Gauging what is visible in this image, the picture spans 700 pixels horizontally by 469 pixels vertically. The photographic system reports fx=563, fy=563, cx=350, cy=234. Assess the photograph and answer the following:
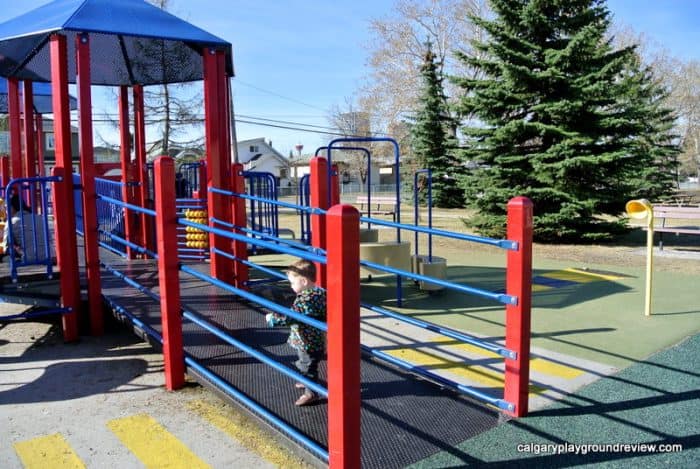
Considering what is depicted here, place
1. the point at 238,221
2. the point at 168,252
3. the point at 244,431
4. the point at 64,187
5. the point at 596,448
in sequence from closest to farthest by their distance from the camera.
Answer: the point at 596,448
the point at 244,431
the point at 168,252
the point at 64,187
the point at 238,221

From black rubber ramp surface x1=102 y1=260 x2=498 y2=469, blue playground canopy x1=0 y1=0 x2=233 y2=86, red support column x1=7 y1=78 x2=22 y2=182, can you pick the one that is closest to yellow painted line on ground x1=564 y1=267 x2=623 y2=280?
black rubber ramp surface x1=102 y1=260 x2=498 y2=469

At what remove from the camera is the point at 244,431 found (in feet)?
11.4

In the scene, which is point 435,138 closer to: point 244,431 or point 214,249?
point 214,249

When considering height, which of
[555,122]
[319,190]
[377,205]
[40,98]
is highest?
[40,98]

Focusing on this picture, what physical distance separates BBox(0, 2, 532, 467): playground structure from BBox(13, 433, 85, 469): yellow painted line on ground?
0.90 meters

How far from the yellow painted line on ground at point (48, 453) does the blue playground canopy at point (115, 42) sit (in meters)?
3.62

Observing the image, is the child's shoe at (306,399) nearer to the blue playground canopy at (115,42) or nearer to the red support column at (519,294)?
the red support column at (519,294)

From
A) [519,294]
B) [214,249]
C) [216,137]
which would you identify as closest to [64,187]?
[214,249]

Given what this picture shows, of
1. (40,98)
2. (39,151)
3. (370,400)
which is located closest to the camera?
(370,400)

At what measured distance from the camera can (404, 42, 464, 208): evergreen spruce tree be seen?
27250 millimetres

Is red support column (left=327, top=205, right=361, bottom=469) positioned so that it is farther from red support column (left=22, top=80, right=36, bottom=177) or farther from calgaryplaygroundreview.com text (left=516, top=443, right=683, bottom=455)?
red support column (left=22, top=80, right=36, bottom=177)

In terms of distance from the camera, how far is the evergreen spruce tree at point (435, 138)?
2725 cm

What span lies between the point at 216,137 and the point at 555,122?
952 cm

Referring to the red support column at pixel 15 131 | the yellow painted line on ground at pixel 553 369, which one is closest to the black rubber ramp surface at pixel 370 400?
the yellow painted line on ground at pixel 553 369
